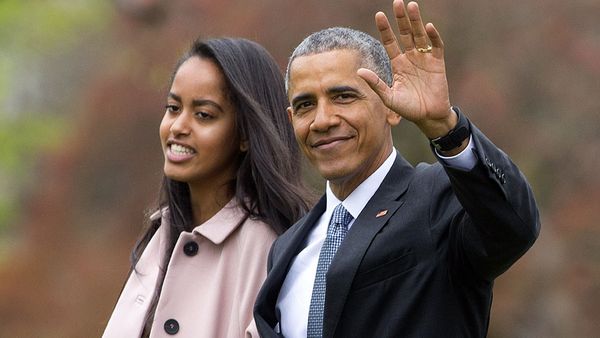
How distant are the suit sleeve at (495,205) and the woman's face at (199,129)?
50.0 inches

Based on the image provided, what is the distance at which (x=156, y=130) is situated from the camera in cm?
866

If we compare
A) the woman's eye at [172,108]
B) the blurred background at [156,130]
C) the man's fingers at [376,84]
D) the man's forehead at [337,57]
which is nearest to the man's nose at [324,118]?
the man's forehead at [337,57]

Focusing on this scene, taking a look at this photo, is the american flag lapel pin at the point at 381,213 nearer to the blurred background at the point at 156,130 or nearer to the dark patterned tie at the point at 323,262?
the dark patterned tie at the point at 323,262

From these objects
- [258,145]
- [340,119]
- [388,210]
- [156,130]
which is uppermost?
[340,119]

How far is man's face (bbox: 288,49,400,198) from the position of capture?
388 centimetres

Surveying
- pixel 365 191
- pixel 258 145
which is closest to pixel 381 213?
pixel 365 191

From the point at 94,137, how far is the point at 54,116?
68 cm

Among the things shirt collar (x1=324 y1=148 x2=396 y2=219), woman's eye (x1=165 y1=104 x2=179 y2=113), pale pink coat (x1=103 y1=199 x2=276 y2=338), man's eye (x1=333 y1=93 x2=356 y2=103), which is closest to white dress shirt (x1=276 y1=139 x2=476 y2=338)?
A: shirt collar (x1=324 y1=148 x2=396 y2=219)

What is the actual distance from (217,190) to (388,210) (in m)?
0.98

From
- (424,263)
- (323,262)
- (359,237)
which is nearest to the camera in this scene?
(424,263)

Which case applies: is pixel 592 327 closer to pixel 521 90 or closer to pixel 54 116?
pixel 521 90

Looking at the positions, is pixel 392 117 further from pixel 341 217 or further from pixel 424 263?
pixel 424 263

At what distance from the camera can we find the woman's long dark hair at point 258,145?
4.58 meters

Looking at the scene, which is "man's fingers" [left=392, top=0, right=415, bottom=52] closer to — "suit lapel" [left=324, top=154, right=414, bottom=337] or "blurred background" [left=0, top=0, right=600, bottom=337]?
"suit lapel" [left=324, top=154, right=414, bottom=337]
